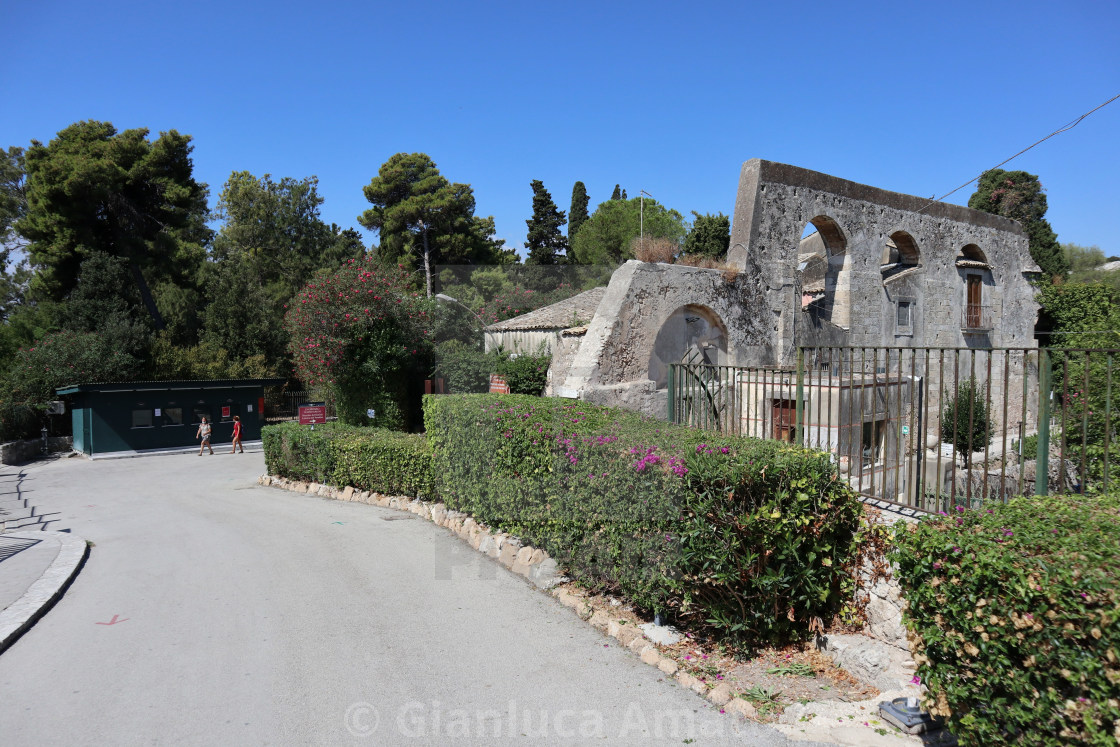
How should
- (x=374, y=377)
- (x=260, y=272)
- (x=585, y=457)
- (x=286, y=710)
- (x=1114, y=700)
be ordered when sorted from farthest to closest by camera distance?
(x=260, y=272) → (x=374, y=377) → (x=585, y=457) → (x=286, y=710) → (x=1114, y=700)

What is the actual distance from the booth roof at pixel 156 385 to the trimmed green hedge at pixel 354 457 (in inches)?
349

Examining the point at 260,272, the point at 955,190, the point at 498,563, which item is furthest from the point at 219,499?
the point at 260,272

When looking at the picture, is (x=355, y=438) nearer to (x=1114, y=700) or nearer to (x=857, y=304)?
(x=857, y=304)

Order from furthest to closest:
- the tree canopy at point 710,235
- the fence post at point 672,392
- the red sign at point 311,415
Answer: the tree canopy at point 710,235 < the red sign at point 311,415 < the fence post at point 672,392

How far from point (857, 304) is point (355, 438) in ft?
37.3

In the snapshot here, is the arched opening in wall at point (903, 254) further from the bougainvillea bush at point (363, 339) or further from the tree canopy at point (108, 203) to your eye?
the tree canopy at point (108, 203)

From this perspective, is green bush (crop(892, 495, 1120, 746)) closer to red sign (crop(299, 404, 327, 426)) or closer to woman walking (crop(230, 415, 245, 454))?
red sign (crop(299, 404, 327, 426))

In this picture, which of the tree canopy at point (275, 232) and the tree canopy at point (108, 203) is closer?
the tree canopy at point (108, 203)

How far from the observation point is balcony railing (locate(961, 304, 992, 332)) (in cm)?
1631

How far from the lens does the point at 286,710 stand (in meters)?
4.65

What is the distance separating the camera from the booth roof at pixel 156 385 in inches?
819

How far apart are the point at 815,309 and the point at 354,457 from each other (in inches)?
410

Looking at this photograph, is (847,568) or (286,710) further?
(847,568)

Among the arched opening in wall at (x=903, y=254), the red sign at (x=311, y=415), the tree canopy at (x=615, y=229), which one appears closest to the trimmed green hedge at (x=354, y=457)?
the red sign at (x=311, y=415)
